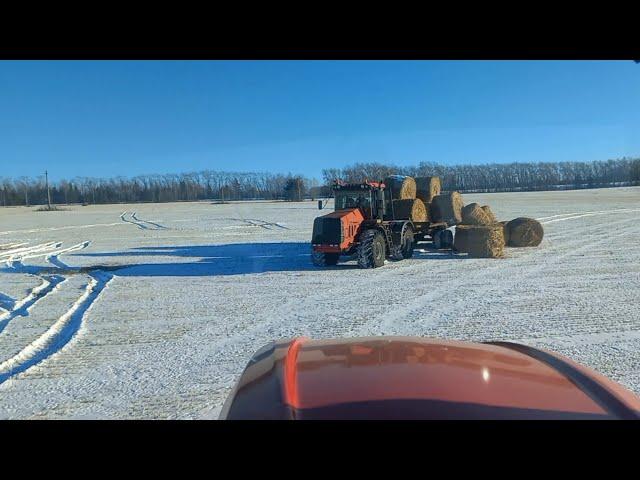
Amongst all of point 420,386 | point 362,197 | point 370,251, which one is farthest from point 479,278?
point 420,386

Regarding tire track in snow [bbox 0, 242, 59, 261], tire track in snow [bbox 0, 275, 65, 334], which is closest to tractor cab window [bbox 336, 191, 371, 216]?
tire track in snow [bbox 0, 275, 65, 334]

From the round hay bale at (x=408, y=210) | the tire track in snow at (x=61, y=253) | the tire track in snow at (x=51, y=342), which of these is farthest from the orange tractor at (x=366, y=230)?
the tire track in snow at (x=61, y=253)

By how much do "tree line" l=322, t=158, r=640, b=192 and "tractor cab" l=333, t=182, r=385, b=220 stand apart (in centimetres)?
40

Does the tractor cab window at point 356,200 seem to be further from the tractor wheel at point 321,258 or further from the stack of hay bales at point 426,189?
the stack of hay bales at point 426,189

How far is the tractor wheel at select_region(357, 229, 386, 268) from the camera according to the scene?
13.3m

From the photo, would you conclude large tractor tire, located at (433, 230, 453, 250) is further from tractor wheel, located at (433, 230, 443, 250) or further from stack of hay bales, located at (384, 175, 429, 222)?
stack of hay bales, located at (384, 175, 429, 222)

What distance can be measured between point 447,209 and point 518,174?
18.3m

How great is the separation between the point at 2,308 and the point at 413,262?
9959mm

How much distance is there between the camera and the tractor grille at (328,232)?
1331cm

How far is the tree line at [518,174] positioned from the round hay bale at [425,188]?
1152mm
